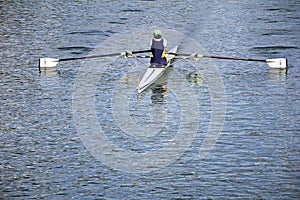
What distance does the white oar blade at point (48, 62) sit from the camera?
36938 mm

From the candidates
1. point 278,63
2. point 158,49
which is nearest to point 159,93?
point 158,49

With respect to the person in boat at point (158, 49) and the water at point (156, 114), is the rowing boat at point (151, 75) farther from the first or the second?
the water at point (156, 114)

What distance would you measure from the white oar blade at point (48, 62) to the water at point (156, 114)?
1.49 ft

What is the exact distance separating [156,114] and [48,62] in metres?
9.59

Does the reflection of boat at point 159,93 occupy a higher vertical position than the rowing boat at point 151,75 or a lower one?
lower

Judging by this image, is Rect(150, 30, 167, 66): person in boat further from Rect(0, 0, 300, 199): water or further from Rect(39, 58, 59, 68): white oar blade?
Rect(39, 58, 59, 68): white oar blade

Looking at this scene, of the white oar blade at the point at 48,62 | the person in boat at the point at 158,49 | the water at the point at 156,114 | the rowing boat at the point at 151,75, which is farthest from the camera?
the white oar blade at the point at 48,62

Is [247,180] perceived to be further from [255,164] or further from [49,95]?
[49,95]

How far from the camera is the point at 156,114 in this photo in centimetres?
2953

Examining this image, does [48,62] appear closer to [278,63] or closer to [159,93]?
[159,93]

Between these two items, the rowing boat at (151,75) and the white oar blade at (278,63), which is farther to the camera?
the white oar blade at (278,63)

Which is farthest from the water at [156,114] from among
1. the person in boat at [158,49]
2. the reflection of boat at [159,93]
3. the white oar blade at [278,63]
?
the person in boat at [158,49]

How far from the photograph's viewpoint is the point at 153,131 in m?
27.4

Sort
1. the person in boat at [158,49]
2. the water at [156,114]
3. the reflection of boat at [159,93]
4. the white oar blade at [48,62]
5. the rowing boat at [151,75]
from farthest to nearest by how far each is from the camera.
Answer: the white oar blade at [48,62] → the person in boat at [158,49] → the rowing boat at [151,75] → the reflection of boat at [159,93] → the water at [156,114]
